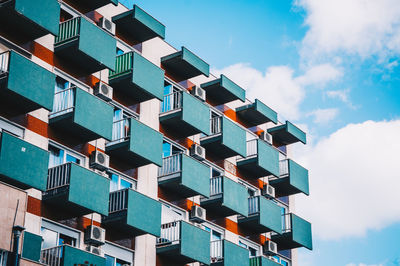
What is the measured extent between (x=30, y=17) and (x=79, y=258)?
8.22 m

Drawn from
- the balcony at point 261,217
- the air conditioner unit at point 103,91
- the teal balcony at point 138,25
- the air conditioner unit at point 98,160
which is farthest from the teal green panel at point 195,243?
the teal balcony at point 138,25

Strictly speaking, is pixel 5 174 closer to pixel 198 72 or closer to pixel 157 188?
pixel 157 188

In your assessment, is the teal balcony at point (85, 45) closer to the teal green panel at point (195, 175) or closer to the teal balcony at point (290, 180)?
the teal green panel at point (195, 175)

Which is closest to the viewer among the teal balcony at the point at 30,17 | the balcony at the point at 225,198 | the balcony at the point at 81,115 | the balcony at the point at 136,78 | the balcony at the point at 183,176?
the teal balcony at the point at 30,17

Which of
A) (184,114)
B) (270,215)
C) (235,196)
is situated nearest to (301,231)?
(270,215)

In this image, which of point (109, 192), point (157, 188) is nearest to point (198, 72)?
point (157, 188)

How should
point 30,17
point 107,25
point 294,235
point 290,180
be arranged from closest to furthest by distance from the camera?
point 30,17 < point 107,25 < point 294,235 < point 290,180

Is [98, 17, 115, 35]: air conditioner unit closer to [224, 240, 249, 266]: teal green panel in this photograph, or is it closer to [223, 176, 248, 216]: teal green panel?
[223, 176, 248, 216]: teal green panel

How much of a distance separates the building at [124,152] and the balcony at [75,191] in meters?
0.04

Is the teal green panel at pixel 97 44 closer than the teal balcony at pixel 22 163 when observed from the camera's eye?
No

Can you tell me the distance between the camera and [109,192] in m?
27.8

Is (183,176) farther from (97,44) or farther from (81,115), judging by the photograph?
(97,44)

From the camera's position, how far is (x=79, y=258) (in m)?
25.3

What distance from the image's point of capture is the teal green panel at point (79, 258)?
24906mm
